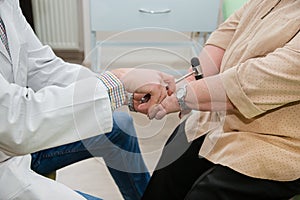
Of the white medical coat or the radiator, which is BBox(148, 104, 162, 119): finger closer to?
the white medical coat

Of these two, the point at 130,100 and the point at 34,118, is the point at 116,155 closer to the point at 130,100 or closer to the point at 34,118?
the point at 130,100

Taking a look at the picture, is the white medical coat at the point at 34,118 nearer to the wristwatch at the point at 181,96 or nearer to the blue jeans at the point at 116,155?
the blue jeans at the point at 116,155

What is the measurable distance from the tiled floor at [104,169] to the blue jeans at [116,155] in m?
0.29

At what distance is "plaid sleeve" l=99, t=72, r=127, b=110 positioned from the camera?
1041mm

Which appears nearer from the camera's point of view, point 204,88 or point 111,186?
point 204,88

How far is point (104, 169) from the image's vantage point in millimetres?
2154

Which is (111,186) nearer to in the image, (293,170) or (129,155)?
(129,155)

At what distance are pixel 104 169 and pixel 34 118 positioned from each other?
1217mm

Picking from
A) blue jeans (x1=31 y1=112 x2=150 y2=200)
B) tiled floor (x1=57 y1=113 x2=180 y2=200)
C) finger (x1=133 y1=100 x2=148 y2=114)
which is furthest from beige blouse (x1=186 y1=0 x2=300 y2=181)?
tiled floor (x1=57 y1=113 x2=180 y2=200)

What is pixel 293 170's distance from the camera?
3.71ft

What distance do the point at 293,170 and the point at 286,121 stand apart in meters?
0.13

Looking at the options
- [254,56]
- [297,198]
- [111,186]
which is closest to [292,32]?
[254,56]

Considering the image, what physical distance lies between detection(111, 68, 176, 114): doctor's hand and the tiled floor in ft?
1.96

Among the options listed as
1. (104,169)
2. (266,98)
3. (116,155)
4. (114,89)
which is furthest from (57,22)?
(266,98)
